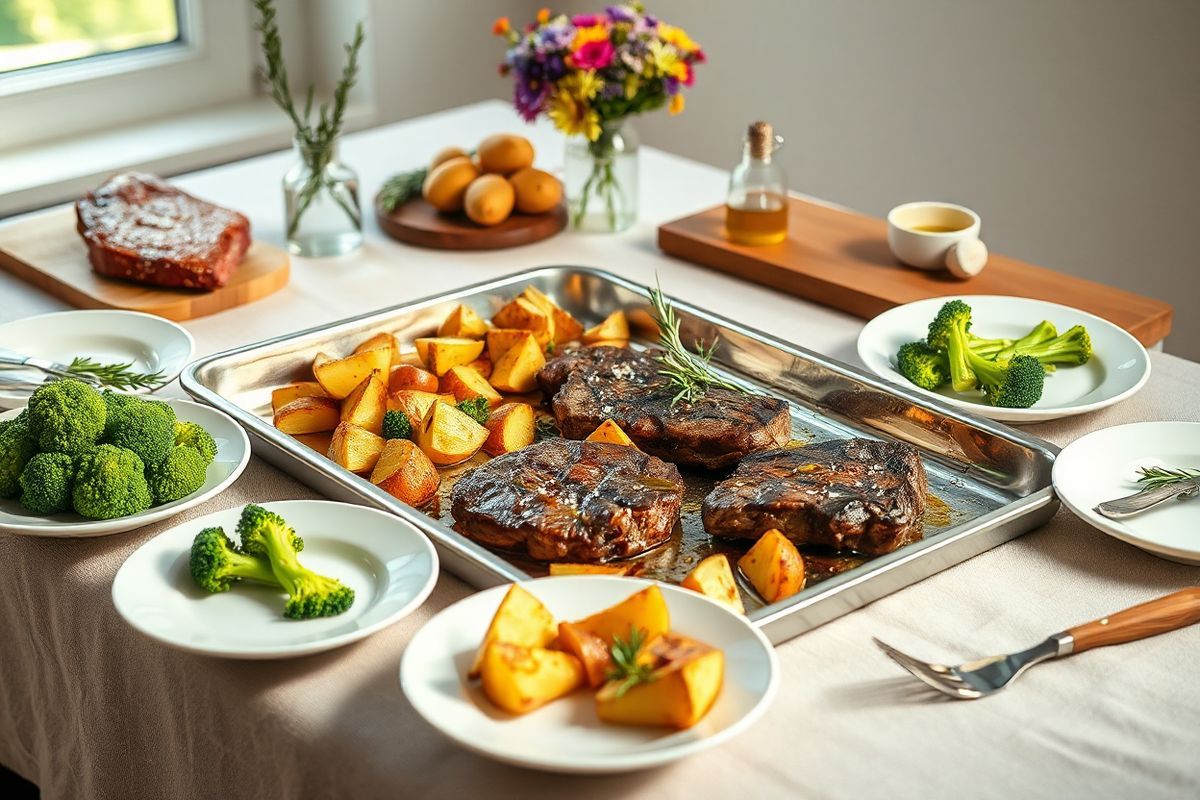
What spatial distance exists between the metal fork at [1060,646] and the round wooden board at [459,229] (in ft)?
5.69

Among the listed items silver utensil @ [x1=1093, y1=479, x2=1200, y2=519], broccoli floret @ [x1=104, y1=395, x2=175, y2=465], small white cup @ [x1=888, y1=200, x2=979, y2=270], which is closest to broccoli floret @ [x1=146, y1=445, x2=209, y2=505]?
broccoli floret @ [x1=104, y1=395, x2=175, y2=465]

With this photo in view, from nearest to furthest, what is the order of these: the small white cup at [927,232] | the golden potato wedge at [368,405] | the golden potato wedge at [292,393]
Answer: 1. the golden potato wedge at [368,405]
2. the golden potato wedge at [292,393]
3. the small white cup at [927,232]

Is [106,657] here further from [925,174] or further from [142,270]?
[925,174]

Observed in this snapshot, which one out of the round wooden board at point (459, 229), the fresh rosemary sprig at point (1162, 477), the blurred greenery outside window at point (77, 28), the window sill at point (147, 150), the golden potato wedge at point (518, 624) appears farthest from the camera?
the blurred greenery outside window at point (77, 28)

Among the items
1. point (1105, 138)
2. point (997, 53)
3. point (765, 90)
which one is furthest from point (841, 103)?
point (1105, 138)

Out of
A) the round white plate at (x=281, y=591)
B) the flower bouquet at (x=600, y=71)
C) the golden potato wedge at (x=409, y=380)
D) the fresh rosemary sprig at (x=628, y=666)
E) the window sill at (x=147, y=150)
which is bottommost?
the window sill at (x=147, y=150)

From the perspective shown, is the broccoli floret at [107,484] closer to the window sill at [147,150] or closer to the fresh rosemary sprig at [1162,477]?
the fresh rosemary sprig at [1162,477]

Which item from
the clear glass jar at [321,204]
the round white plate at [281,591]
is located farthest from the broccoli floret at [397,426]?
the clear glass jar at [321,204]

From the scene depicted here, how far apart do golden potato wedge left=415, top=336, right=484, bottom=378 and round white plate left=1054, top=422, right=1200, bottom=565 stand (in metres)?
1.06

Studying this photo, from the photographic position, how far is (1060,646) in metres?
1.57

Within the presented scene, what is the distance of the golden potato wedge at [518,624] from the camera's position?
1.39m

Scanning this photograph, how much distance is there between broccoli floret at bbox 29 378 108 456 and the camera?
1736 mm

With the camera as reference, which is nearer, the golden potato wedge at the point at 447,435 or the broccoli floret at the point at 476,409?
the golden potato wedge at the point at 447,435

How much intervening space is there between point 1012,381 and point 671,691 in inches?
46.5
